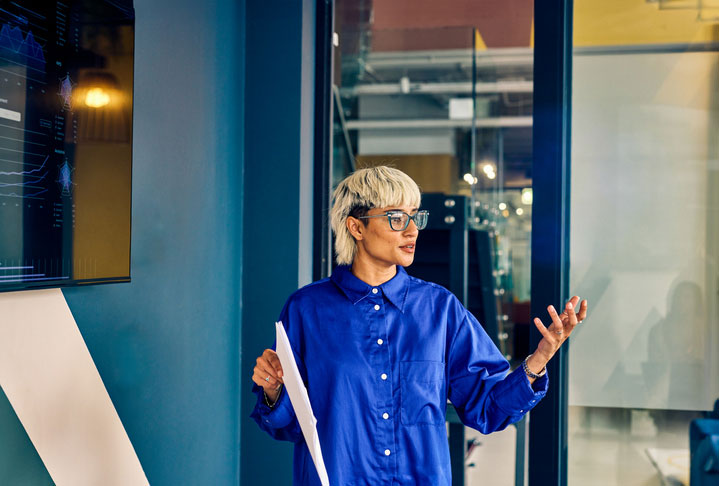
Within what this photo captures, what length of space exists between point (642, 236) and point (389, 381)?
1.32 m

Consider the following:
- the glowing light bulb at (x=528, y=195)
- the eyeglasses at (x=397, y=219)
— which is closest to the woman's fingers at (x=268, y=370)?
the eyeglasses at (x=397, y=219)

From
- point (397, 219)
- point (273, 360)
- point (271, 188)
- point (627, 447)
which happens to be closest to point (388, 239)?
point (397, 219)

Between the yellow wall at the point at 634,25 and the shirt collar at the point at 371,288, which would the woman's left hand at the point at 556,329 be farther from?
the yellow wall at the point at 634,25

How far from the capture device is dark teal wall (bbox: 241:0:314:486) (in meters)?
2.79

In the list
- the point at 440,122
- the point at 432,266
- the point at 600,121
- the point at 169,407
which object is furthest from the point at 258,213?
the point at 440,122

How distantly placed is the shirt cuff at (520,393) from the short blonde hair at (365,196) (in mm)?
505

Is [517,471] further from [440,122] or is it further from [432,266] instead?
[440,122]

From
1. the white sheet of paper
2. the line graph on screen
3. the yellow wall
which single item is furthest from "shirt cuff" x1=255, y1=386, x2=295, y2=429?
the yellow wall

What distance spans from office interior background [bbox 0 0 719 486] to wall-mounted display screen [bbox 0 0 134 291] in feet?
0.57

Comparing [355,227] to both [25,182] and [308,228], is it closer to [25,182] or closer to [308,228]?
[25,182]

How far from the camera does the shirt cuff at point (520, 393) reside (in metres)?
1.60

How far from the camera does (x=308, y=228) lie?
2.90m

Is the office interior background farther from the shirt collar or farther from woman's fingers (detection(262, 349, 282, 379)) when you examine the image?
woman's fingers (detection(262, 349, 282, 379))

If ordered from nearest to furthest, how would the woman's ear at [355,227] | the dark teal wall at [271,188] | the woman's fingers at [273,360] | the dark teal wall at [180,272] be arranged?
the woman's fingers at [273,360] < the woman's ear at [355,227] < the dark teal wall at [180,272] < the dark teal wall at [271,188]
